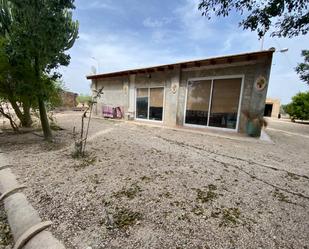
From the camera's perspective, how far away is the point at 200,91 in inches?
327

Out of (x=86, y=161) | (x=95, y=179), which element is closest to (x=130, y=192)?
(x=95, y=179)

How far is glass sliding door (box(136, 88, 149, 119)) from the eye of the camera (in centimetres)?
1043

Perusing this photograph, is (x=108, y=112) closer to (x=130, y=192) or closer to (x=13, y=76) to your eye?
(x=13, y=76)

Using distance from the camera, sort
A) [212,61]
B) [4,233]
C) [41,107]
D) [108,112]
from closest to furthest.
A: [4,233] < [41,107] < [212,61] < [108,112]

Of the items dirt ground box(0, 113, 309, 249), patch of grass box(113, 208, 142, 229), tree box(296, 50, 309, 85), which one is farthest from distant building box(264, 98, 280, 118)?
patch of grass box(113, 208, 142, 229)

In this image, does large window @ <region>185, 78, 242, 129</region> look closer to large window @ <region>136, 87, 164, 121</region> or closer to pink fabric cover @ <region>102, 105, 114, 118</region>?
large window @ <region>136, 87, 164, 121</region>

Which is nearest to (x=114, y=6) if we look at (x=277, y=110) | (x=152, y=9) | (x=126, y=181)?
(x=152, y=9)

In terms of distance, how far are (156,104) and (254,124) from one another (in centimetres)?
516

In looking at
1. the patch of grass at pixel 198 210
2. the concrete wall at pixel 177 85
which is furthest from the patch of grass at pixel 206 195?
the concrete wall at pixel 177 85

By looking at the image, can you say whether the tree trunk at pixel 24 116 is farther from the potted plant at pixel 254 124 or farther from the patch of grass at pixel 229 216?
the potted plant at pixel 254 124

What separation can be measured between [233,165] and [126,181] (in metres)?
2.51

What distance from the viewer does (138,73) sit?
411 inches

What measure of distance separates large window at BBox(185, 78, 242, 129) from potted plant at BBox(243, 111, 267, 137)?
0.54 m

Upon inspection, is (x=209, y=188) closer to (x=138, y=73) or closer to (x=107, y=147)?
(x=107, y=147)
